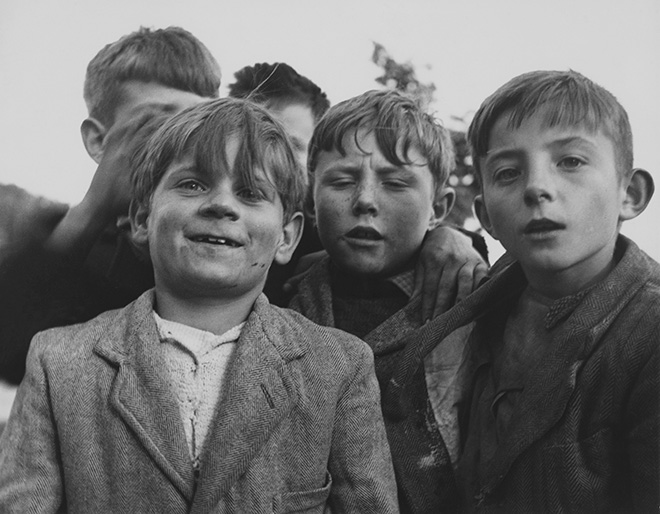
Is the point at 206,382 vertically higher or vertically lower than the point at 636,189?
lower

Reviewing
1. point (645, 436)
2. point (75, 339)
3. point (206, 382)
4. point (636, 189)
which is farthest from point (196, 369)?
point (636, 189)

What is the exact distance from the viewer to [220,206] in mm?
1516

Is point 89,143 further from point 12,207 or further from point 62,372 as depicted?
point 62,372

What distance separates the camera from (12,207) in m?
1.97

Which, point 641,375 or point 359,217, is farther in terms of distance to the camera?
point 359,217

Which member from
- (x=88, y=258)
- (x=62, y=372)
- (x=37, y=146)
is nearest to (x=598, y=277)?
(x=62, y=372)

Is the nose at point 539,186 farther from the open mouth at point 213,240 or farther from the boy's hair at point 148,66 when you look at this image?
the boy's hair at point 148,66

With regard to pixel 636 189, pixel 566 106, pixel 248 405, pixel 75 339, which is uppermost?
pixel 566 106

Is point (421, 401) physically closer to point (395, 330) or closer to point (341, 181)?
point (395, 330)

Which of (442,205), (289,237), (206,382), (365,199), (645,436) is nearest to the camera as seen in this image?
(645,436)

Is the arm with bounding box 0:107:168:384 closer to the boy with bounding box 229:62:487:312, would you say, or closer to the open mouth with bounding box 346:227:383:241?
the boy with bounding box 229:62:487:312

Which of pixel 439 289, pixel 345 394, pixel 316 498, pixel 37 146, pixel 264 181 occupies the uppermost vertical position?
pixel 37 146

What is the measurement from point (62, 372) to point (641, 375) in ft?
3.55

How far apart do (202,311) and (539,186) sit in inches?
28.7
